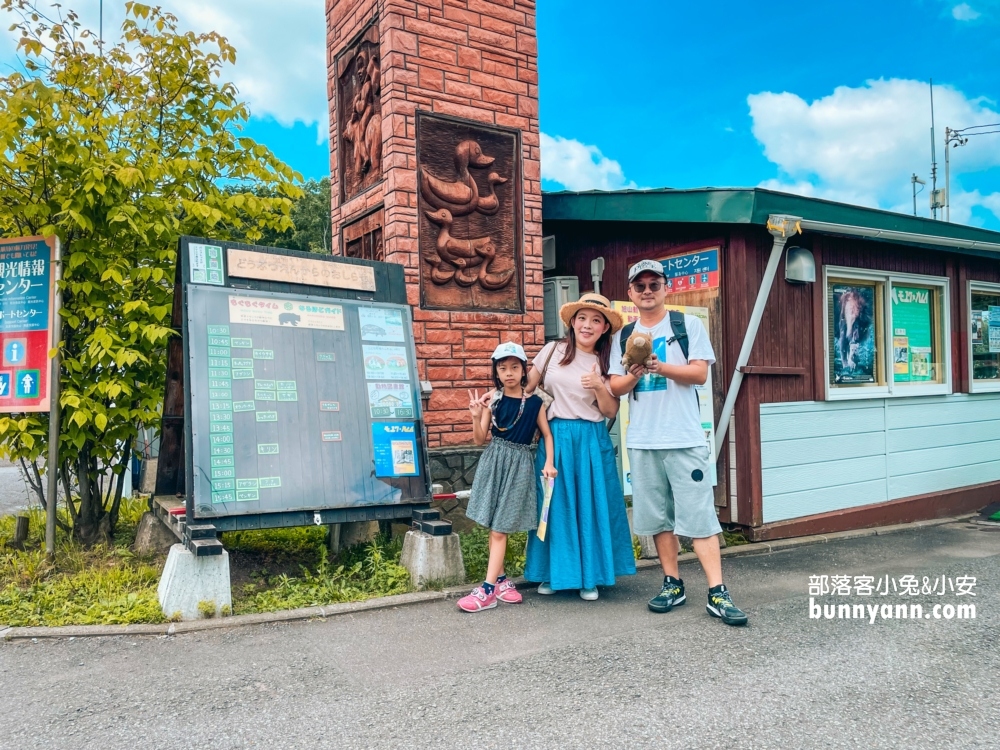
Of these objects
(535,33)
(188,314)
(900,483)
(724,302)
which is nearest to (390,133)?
(535,33)

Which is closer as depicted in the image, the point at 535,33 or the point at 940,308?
the point at 535,33

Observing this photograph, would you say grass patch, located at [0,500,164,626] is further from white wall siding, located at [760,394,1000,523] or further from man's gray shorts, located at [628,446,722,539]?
white wall siding, located at [760,394,1000,523]

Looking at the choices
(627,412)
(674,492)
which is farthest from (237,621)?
(627,412)

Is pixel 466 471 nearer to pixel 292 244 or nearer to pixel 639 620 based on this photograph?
pixel 639 620

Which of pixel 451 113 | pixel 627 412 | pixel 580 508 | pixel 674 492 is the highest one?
pixel 451 113

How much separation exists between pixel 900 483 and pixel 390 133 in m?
5.94

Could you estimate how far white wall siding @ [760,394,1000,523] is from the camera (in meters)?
6.84

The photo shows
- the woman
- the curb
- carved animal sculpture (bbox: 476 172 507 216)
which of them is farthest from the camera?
carved animal sculpture (bbox: 476 172 507 216)

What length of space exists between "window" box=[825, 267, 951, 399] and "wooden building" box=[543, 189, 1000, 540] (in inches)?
0.7

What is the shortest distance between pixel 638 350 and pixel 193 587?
277 cm

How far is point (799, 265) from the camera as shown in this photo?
684 centimetres

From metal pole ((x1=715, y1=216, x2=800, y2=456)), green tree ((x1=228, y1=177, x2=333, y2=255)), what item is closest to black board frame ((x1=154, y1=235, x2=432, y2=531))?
metal pole ((x1=715, y1=216, x2=800, y2=456))

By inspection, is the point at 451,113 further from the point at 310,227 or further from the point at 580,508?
the point at 310,227

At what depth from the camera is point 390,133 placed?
651 cm
